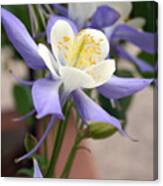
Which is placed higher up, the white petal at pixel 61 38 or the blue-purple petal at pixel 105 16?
the blue-purple petal at pixel 105 16

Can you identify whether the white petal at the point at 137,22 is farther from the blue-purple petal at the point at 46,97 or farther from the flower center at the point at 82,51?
the blue-purple petal at the point at 46,97

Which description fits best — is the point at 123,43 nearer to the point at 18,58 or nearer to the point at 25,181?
the point at 18,58

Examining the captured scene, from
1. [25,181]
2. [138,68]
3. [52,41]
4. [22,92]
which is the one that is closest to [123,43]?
[138,68]

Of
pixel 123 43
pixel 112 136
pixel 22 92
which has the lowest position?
pixel 112 136

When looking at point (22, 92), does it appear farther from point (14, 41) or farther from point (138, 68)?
point (138, 68)

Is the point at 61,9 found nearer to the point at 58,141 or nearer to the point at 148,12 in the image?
the point at 148,12

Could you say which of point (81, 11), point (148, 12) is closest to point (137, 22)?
point (148, 12)

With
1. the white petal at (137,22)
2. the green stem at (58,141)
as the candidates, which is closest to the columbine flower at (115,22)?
the white petal at (137,22)

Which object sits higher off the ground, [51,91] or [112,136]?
[51,91]
